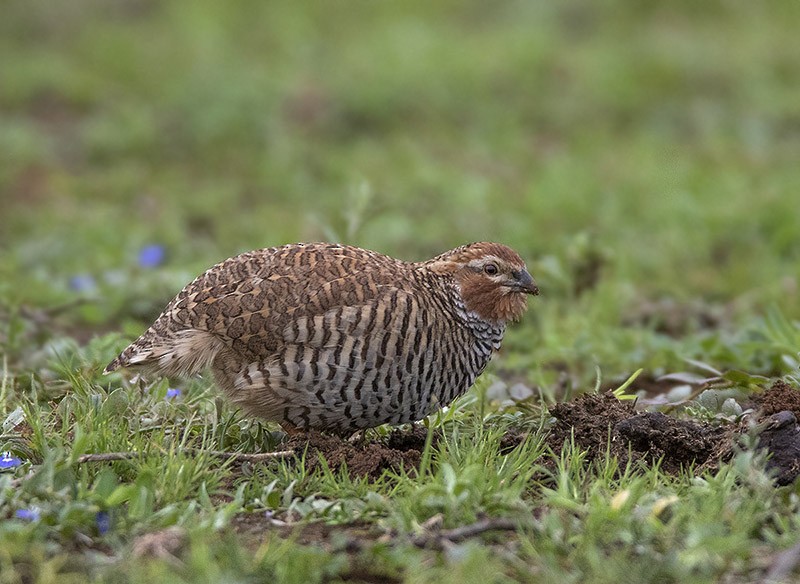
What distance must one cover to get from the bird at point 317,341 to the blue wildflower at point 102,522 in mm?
831

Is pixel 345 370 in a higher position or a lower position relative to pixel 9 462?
higher

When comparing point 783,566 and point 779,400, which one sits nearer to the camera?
point 783,566

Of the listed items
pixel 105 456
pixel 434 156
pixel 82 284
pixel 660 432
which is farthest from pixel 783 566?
pixel 434 156

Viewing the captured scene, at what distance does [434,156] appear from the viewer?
1150cm

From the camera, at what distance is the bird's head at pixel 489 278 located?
5145 mm

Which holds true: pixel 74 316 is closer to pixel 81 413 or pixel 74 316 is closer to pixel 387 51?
pixel 81 413

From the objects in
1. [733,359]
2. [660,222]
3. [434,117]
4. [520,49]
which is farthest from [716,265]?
[520,49]

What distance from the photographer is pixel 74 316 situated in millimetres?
7086

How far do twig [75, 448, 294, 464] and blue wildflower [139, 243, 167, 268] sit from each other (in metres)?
3.35

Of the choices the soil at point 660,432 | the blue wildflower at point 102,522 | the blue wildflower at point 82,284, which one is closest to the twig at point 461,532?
the soil at point 660,432

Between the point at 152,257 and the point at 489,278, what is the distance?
11.0ft

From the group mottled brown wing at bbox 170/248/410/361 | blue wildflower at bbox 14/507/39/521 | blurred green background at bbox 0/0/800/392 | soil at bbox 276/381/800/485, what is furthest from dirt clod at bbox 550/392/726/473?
blue wildflower at bbox 14/507/39/521

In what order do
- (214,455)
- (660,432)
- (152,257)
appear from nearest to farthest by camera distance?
(214,455) → (660,432) → (152,257)

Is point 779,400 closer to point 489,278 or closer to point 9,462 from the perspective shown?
point 489,278
